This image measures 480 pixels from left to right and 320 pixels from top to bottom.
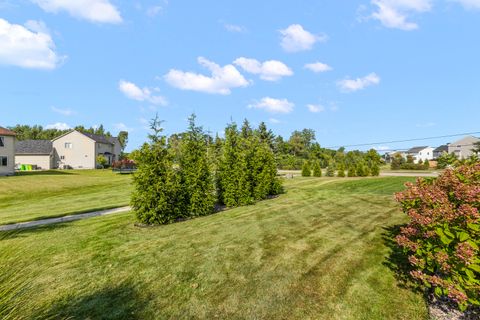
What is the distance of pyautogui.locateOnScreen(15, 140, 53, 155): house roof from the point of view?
162ft

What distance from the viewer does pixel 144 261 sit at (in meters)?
6.32

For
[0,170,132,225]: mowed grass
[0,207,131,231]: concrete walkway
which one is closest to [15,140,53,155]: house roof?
[0,170,132,225]: mowed grass

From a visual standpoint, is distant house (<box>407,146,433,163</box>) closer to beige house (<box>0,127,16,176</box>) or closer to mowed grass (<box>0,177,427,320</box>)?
mowed grass (<box>0,177,427,320</box>)

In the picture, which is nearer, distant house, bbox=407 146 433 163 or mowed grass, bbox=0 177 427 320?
mowed grass, bbox=0 177 427 320

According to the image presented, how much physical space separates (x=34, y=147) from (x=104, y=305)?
57491 millimetres

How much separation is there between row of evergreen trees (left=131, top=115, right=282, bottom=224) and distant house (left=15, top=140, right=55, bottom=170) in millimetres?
47231

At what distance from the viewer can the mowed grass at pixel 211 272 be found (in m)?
4.22

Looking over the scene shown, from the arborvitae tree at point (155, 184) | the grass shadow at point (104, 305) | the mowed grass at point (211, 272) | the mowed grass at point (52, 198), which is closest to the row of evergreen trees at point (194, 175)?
the arborvitae tree at point (155, 184)

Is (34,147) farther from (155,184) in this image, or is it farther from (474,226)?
(474,226)

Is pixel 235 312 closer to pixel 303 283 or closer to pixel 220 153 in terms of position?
pixel 303 283

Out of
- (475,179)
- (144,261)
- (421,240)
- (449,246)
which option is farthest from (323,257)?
(144,261)

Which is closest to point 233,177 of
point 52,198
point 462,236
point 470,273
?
point 462,236

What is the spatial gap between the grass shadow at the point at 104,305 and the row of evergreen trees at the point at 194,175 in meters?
5.05

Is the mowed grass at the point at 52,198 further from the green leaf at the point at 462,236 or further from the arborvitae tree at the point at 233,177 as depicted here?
the green leaf at the point at 462,236
